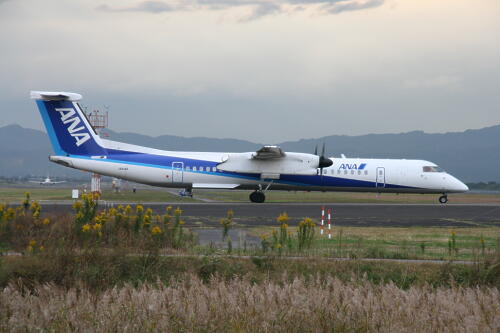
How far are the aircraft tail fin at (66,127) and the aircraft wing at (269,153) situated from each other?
981cm

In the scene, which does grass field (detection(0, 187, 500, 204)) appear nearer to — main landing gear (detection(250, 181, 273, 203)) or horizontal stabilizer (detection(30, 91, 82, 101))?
main landing gear (detection(250, 181, 273, 203))

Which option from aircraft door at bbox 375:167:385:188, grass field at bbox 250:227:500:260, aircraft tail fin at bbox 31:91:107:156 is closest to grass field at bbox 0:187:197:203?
aircraft tail fin at bbox 31:91:107:156

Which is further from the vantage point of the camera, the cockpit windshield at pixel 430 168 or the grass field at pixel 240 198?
the grass field at pixel 240 198

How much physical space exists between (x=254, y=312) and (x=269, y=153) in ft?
111

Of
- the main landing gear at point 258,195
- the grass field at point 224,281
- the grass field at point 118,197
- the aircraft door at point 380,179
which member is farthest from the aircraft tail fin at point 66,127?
the grass field at point 224,281

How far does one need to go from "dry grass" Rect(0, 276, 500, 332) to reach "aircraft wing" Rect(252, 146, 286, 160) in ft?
105

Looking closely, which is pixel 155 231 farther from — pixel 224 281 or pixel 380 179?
pixel 380 179

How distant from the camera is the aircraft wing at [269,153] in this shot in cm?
4082

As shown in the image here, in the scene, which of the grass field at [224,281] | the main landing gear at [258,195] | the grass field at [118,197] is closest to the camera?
the grass field at [224,281]

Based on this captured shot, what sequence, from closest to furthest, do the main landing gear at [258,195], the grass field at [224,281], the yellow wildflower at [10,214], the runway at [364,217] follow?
the grass field at [224,281] → the yellow wildflower at [10,214] → the runway at [364,217] → the main landing gear at [258,195]

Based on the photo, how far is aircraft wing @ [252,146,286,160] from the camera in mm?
40819

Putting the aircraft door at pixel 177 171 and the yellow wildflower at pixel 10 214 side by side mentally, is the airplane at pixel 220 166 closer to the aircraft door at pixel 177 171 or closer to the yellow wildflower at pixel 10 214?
the aircraft door at pixel 177 171

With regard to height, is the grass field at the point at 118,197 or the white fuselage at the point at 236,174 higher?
the white fuselage at the point at 236,174

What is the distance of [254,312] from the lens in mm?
7871
